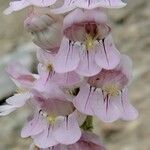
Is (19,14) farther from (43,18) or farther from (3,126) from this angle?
(43,18)

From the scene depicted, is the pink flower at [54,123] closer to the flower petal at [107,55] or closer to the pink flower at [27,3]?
the flower petal at [107,55]

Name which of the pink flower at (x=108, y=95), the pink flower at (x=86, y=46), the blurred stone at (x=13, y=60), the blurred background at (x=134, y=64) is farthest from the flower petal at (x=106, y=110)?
the blurred stone at (x=13, y=60)

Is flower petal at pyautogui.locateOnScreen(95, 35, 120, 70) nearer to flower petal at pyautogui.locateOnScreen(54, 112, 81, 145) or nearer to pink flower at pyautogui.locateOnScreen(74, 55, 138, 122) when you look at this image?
pink flower at pyautogui.locateOnScreen(74, 55, 138, 122)

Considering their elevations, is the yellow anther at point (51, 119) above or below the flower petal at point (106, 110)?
below

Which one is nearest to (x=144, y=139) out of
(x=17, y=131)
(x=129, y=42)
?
(x=17, y=131)

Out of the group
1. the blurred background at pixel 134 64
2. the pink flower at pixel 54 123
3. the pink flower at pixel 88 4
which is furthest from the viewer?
the blurred background at pixel 134 64
